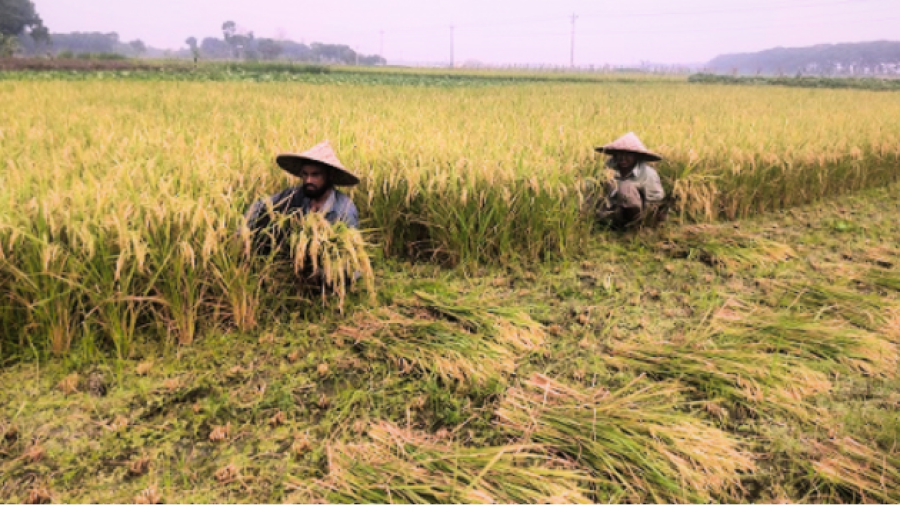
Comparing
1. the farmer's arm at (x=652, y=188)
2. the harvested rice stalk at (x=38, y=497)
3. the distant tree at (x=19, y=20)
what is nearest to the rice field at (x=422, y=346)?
the harvested rice stalk at (x=38, y=497)

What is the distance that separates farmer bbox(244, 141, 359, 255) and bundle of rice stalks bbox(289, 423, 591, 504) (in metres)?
1.34

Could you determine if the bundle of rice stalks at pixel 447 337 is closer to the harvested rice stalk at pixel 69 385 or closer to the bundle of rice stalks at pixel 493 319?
the bundle of rice stalks at pixel 493 319

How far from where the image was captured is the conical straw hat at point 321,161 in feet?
9.52

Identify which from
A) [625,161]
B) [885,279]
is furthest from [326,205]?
[885,279]

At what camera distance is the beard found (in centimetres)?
305

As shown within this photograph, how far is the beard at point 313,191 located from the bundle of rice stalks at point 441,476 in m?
1.52

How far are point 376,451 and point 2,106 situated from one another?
7441 mm

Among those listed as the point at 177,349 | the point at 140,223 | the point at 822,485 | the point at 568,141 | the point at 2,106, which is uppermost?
the point at 2,106

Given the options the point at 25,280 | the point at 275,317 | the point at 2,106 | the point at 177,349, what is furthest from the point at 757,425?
the point at 2,106

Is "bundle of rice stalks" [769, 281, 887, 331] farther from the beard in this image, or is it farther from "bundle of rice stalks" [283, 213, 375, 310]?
the beard

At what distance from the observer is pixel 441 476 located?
1.85 metres

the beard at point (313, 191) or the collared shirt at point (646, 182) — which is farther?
the collared shirt at point (646, 182)

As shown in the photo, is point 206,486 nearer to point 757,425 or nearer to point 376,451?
point 376,451

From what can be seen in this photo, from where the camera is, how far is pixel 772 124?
7.31 meters
